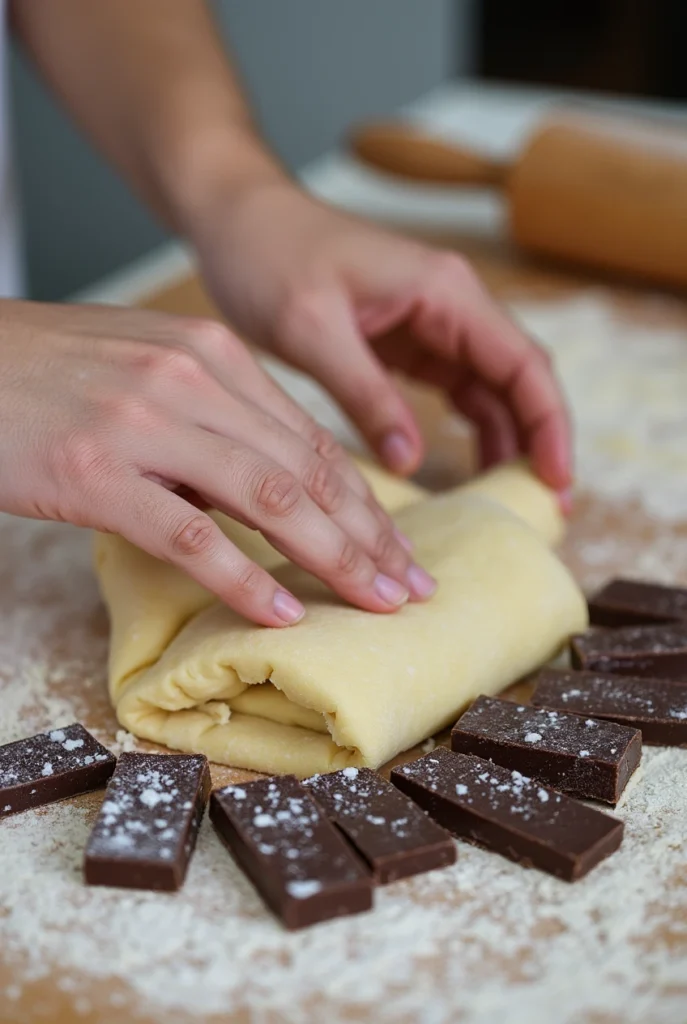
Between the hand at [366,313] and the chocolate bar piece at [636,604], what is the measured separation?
0.30m

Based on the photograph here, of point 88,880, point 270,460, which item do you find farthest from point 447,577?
point 88,880

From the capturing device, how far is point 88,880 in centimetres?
128

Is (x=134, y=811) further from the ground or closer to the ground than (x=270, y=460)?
closer to the ground

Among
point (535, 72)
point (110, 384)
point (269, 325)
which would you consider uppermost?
point (110, 384)

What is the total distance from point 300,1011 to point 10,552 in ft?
3.63

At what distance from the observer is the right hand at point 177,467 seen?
1431 millimetres

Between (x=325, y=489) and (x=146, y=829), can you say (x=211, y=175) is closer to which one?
(x=325, y=489)

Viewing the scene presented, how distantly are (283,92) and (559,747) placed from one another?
4.20m

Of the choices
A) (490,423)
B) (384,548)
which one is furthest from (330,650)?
(490,423)

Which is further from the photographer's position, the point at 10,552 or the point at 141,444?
the point at 10,552

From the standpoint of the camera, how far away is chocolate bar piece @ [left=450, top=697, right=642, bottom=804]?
4.55 ft

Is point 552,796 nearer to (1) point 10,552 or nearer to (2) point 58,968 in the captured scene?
(2) point 58,968

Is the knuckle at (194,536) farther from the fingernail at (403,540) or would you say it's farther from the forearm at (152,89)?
the forearm at (152,89)

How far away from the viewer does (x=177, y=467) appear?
1452 millimetres
